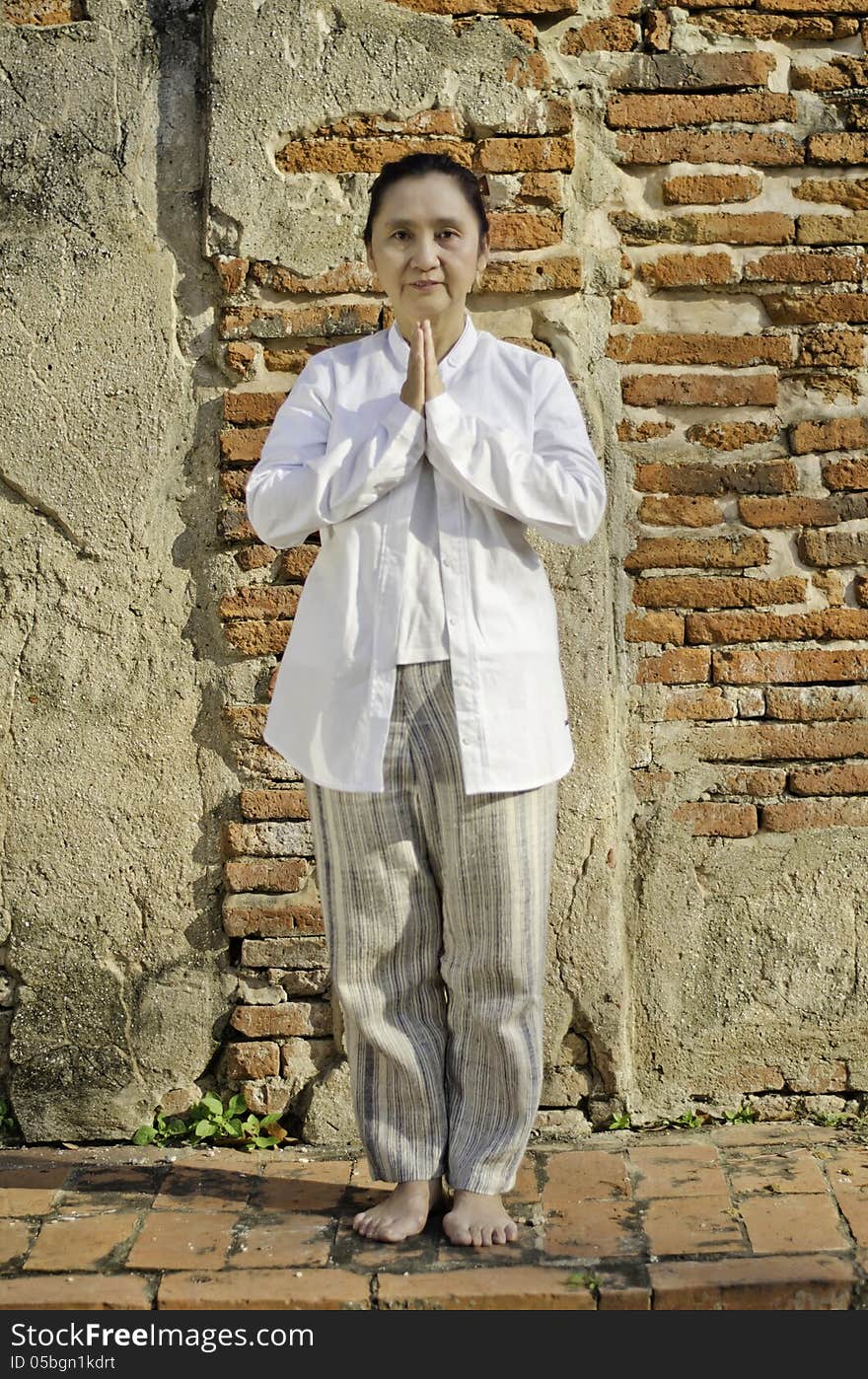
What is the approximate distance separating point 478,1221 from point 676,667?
1.40 m

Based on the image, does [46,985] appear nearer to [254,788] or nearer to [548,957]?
[254,788]

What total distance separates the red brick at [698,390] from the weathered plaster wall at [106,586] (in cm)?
107

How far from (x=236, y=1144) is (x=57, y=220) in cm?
232

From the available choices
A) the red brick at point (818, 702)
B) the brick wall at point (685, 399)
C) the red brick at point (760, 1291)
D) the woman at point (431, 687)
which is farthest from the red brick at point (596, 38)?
the red brick at point (760, 1291)

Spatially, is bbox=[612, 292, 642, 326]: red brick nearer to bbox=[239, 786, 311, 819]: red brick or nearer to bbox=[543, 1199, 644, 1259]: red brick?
bbox=[239, 786, 311, 819]: red brick

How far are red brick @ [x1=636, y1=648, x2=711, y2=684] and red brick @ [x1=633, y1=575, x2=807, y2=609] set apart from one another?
0.40ft

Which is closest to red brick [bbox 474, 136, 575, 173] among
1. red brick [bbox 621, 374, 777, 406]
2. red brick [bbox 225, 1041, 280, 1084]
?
red brick [bbox 621, 374, 777, 406]

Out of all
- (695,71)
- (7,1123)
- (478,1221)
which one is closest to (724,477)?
(695,71)

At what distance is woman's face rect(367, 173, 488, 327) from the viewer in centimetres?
267

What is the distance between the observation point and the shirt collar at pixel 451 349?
110 inches

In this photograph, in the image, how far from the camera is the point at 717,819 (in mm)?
3496

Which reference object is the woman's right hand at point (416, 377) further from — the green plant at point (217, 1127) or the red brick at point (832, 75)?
the green plant at point (217, 1127)

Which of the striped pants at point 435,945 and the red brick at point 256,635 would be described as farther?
the red brick at point 256,635

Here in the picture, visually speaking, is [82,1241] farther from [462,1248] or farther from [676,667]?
[676,667]
